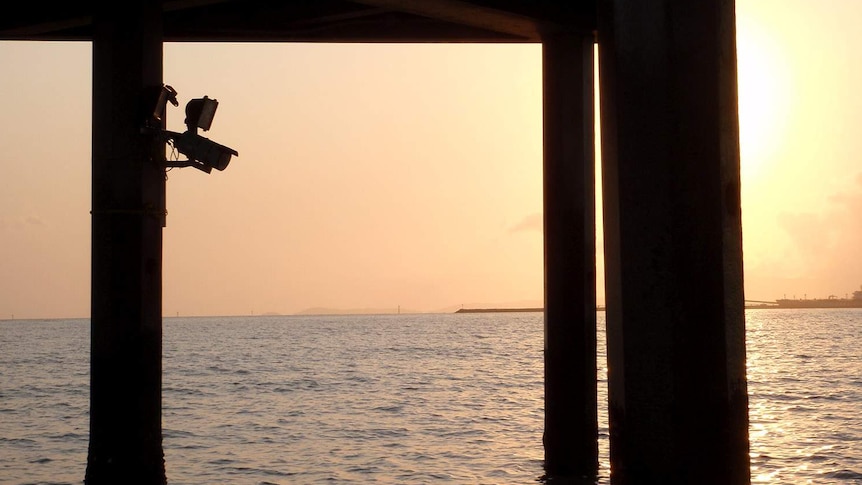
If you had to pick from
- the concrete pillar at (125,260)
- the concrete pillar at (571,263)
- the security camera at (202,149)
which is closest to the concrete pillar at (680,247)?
the security camera at (202,149)

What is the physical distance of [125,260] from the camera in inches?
488

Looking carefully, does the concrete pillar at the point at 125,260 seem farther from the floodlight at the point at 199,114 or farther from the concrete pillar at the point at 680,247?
the concrete pillar at the point at 680,247

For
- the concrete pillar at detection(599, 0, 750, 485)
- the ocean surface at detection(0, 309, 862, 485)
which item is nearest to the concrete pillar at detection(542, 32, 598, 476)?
the ocean surface at detection(0, 309, 862, 485)

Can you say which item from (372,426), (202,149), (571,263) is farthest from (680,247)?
(372,426)

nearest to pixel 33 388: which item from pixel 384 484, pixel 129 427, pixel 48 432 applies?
pixel 48 432

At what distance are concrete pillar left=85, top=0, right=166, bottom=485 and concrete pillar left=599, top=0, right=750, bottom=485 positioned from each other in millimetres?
7035

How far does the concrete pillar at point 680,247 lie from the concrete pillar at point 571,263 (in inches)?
291

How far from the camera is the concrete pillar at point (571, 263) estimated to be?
564 inches

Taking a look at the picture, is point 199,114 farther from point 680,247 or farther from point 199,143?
point 680,247

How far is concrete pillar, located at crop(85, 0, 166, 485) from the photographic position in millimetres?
12336

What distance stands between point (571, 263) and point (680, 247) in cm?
778

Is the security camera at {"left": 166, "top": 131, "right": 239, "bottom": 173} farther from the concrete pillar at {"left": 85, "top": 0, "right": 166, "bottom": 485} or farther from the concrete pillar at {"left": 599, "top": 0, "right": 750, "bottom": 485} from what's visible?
the concrete pillar at {"left": 599, "top": 0, "right": 750, "bottom": 485}

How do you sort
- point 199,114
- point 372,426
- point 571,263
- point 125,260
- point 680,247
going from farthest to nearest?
point 372,426, point 571,263, point 199,114, point 125,260, point 680,247

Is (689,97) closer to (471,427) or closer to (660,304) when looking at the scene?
(660,304)
